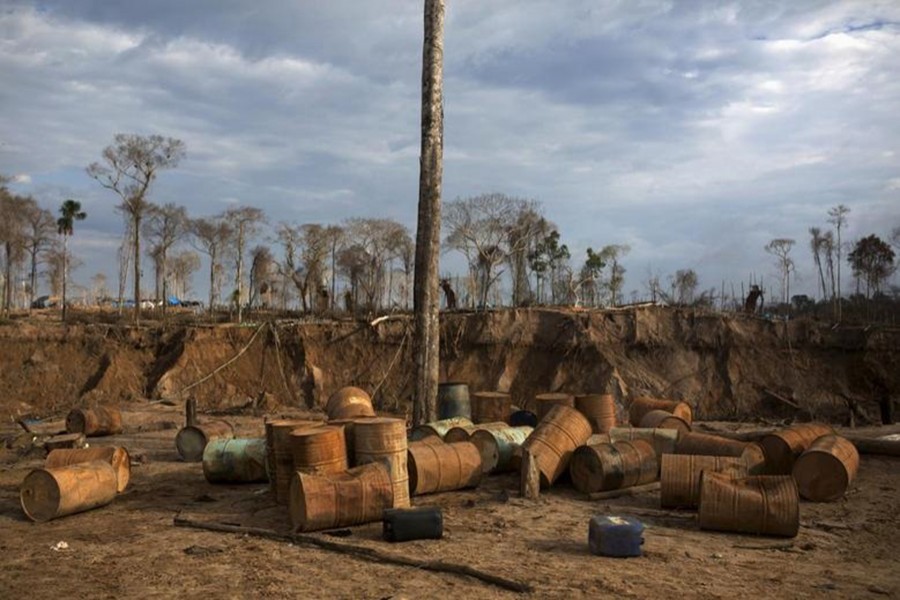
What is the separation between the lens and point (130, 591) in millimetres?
6754

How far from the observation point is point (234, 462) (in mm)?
11750

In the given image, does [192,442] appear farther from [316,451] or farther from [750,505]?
[750,505]

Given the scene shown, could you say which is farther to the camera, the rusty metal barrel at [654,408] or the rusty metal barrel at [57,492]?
the rusty metal barrel at [654,408]

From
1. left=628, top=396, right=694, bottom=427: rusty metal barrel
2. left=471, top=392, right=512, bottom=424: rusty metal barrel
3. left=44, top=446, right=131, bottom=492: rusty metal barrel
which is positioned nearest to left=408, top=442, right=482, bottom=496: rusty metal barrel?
left=44, top=446, right=131, bottom=492: rusty metal barrel

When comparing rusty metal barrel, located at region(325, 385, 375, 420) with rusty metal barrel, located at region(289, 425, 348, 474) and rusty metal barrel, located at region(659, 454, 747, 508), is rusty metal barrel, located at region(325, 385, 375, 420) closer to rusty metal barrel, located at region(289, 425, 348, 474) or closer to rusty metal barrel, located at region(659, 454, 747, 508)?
rusty metal barrel, located at region(289, 425, 348, 474)

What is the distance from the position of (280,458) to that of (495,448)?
12.0 ft

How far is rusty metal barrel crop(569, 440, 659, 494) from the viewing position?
10.9 meters

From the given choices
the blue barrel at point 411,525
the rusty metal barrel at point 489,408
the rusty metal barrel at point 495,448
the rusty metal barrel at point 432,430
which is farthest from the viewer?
the rusty metal barrel at point 489,408

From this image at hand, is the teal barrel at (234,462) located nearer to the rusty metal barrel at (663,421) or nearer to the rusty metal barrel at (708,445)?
the rusty metal barrel at (708,445)

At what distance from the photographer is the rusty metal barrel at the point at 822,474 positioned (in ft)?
34.2

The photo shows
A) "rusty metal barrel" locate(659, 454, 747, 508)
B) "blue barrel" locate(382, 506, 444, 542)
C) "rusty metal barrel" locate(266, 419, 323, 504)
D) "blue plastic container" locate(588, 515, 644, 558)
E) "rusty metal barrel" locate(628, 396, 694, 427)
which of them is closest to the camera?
"blue plastic container" locate(588, 515, 644, 558)

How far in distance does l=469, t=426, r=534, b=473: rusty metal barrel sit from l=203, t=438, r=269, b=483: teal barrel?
133 inches

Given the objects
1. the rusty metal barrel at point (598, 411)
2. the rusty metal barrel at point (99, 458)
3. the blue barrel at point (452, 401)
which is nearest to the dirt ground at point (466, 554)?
the rusty metal barrel at point (99, 458)

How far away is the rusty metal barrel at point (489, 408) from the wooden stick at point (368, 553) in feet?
25.9
